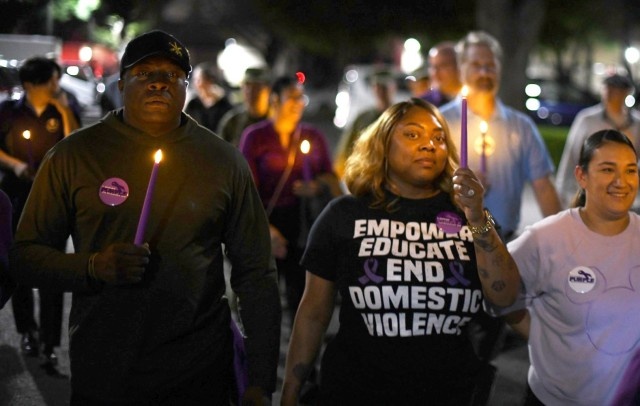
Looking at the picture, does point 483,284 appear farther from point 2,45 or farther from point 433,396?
point 2,45

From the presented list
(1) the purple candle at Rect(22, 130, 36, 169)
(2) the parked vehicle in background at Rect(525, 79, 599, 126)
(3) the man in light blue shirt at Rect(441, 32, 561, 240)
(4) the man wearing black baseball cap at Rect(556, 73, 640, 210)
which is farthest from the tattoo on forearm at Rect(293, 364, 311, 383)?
(2) the parked vehicle in background at Rect(525, 79, 599, 126)

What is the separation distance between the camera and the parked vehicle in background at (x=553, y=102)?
31797 mm

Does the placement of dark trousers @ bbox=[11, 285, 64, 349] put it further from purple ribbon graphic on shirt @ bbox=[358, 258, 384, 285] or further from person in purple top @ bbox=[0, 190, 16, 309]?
purple ribbon graphic on shirt @ bbox=[358, 258, 384, 285]

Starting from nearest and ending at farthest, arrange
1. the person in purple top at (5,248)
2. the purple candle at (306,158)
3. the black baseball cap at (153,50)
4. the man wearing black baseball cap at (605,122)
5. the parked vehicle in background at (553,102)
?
1. the black baseball cap at (153,50)
2. the person in purple top at (5,248)
3. the purple candle at (306,158)
4. the man wearing black baseball cap at (605,122)
5. the parked vehicle in background at (553,102)

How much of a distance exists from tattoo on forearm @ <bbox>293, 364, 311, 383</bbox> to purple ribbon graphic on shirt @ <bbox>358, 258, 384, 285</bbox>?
39 cm

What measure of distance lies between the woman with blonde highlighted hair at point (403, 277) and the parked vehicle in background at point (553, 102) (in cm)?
2831

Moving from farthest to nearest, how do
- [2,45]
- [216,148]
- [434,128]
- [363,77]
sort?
[363,77] < [2,45] < [434,128] < [216,148]

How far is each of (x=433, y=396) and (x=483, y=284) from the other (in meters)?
0.41

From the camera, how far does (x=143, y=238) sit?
9.82ft

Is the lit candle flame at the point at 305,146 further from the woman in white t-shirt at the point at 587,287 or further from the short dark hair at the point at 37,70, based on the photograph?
the woman in white t-shirt at the point at 587,287

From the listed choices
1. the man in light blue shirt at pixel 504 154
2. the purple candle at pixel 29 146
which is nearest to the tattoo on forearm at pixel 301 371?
the man in light blue shirt at pixel 504 154

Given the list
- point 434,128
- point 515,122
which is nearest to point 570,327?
point 434,128

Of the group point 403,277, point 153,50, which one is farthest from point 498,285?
point 153,50

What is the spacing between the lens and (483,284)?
3.58m
